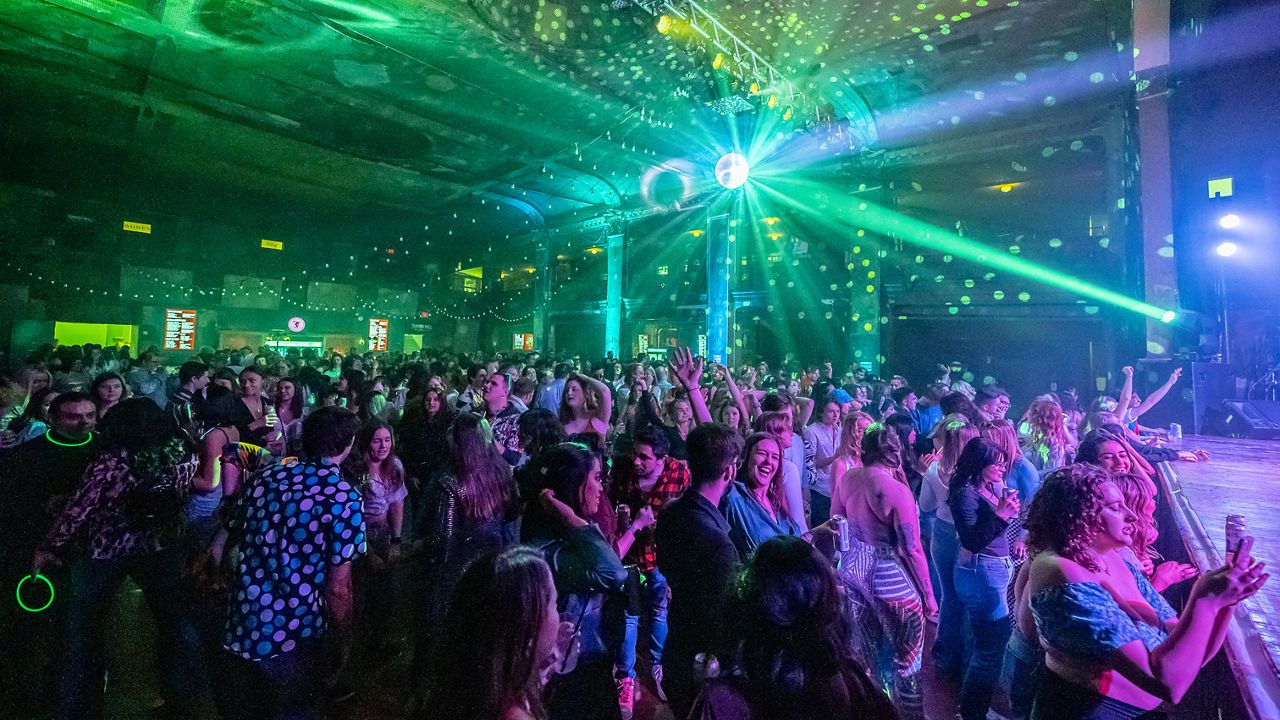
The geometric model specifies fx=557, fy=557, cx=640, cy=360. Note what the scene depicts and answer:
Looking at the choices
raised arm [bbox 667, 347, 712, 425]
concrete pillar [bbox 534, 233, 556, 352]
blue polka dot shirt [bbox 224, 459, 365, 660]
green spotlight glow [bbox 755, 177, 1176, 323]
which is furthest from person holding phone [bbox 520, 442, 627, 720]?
concrete pillar [bbox 534, 233, 556, 352]

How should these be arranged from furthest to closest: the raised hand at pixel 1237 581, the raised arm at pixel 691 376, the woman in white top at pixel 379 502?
the raised arm at pixel 691 376
the woman in white top at pixel 379 502
the raised hand at pixel 1237 581

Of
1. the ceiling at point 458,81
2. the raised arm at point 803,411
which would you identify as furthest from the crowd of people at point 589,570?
the ceiling at point 458,81

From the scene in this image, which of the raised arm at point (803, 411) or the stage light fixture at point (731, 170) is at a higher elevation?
the stage light fixture at point (731, 170)

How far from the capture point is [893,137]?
42.1 ft

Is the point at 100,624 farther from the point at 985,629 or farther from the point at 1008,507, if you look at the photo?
the point at 1008,507

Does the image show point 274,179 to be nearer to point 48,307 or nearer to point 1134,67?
point 48,307

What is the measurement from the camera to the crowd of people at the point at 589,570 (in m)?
1.14

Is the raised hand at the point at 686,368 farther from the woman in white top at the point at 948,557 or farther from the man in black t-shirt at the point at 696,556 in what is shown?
the woman in white top at the point at 948,557

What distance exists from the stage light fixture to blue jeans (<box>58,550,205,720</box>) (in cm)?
1259

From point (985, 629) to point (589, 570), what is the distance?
1.97m

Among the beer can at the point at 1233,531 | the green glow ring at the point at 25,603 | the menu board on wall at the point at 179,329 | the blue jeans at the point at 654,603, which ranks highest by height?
the menu board on wall at the point at 179,329

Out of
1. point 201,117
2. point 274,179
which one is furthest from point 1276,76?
point 274,179

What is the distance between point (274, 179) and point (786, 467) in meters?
16.0

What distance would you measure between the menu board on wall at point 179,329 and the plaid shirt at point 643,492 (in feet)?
60.9
